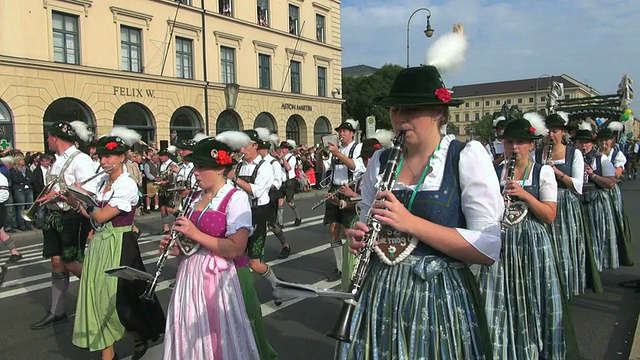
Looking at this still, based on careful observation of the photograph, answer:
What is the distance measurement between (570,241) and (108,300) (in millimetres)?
4669

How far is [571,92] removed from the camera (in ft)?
286

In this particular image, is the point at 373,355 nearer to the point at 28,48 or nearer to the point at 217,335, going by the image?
the point at 217,335

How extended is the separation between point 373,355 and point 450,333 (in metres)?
0.35

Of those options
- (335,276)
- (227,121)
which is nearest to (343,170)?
(335,276)

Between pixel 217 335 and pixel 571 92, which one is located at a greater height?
pixel 571 92

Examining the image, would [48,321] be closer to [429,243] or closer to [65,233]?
[65,233]

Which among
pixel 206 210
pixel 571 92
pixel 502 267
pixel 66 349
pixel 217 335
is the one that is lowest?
pixel 66 349

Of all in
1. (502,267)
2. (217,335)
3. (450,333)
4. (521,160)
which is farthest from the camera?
(521,160)

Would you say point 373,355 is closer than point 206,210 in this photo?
Yes

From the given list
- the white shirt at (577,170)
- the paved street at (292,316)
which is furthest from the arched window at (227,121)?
the white shirt at (577,170)

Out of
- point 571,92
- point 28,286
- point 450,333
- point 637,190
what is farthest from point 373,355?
point 571,92

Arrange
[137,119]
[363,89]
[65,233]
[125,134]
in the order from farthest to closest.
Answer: [363,89] < [137,119] < [65,233] < [125,134]

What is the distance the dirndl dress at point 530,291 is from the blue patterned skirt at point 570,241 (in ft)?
3.88

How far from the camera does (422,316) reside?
2.15 m
